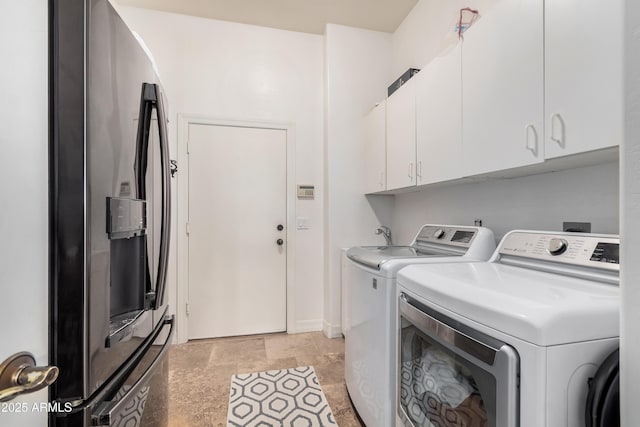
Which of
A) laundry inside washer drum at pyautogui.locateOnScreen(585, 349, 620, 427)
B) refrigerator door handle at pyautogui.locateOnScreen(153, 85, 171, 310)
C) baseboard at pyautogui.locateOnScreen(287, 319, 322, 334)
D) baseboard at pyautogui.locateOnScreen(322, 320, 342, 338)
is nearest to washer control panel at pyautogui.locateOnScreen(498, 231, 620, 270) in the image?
laundry inside washer drum at pyautogui.locateOnScreen(585, 349, 620, 427)

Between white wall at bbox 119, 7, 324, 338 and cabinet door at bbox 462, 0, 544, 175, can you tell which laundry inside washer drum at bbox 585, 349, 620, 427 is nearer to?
cabinet door at bbox 462, 0, 544, 175

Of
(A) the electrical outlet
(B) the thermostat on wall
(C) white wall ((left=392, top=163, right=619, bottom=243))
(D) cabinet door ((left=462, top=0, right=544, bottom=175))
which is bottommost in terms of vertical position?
(A) the electrical outlet

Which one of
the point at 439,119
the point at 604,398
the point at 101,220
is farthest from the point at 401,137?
the point at 101,220

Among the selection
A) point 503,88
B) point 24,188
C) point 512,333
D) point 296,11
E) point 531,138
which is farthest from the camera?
point 296,11

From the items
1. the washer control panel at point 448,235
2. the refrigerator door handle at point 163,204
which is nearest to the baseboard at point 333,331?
the washer control panel at point 448,235

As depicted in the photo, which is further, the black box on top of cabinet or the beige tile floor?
the black box on top of cabinet

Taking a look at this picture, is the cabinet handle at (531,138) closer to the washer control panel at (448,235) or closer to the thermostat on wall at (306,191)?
the washer control panel at (448,235)

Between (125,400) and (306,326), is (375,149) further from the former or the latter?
(125,400)

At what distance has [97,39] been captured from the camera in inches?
28.6

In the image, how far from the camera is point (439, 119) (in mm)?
1715

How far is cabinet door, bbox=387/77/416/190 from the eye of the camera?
6.59 ft

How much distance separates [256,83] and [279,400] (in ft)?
8.80

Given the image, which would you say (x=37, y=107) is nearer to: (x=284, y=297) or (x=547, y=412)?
(x=547, y=412)

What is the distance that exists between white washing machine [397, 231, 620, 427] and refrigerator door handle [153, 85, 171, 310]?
958 mm
